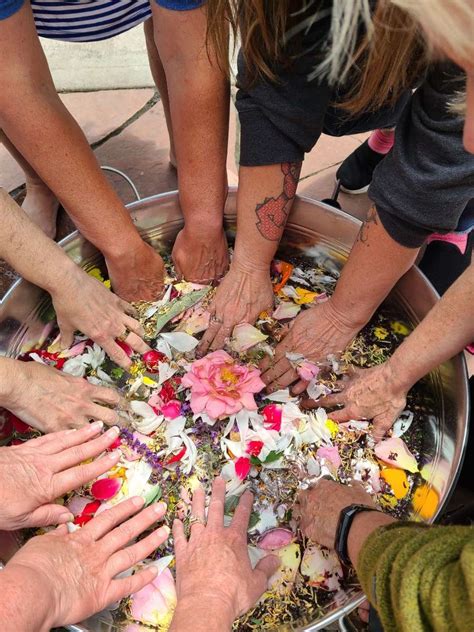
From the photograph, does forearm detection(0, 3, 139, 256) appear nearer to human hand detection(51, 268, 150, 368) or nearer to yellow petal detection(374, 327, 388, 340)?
human hand detection(51, 268, 150, 368)

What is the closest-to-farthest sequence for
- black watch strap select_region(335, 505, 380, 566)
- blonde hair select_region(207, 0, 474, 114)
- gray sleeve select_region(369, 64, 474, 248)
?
blonde hair select_region(207, 0, 474, 114), gray sleeve select_region(369, 64, 474, 248), black watch strap select_region(335, 505, 380, 566)

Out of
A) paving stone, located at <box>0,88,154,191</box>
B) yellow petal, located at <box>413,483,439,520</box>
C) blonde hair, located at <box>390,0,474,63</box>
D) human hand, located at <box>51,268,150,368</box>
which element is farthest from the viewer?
paving stone, located at <box>0,88,154,191</box>

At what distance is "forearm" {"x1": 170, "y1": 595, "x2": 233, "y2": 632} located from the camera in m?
0.77

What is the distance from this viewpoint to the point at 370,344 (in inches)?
45.0

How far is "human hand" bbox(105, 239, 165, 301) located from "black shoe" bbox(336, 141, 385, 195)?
64 cm

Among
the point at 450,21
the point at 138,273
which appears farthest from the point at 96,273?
the point at 450,21

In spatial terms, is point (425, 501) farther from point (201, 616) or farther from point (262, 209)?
point (262, 209)

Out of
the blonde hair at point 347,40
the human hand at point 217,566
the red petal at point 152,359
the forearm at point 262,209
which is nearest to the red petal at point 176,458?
the human hand at point 217,566

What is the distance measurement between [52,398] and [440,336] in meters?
0.66

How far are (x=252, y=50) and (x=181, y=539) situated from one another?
2.49 feet

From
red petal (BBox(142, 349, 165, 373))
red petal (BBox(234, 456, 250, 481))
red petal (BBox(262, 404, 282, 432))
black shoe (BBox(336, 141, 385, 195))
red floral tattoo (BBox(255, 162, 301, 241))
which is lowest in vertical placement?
red petal (BBox(234, 456, 250, 481))

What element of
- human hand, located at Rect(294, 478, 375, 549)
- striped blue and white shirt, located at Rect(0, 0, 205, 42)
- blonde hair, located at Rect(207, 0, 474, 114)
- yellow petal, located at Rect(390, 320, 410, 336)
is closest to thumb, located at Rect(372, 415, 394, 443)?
human hand, located at Rect(294, 478, 375, 549)

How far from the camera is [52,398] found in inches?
38.1

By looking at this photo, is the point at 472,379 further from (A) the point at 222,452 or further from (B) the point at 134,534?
(B) the point at 134,534
